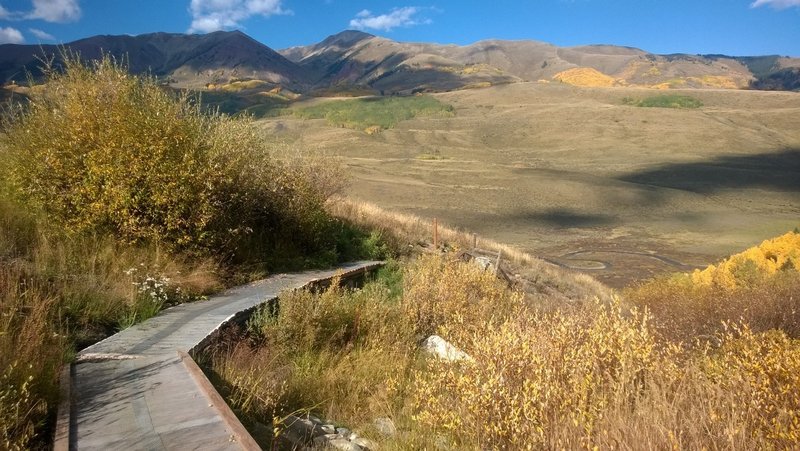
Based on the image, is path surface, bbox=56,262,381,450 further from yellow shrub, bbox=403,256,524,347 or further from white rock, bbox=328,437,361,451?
yellow shrub, bbox=403,256,524,347

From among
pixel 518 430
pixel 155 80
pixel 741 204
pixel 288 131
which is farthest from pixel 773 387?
pixel 288 131

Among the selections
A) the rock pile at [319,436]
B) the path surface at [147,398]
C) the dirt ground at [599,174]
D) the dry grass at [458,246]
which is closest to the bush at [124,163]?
the path surface at [147,398]

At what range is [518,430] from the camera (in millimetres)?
3771

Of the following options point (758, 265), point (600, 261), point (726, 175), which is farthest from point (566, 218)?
point (726, 175)

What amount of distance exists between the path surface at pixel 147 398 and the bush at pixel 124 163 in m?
2.99

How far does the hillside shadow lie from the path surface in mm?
67649

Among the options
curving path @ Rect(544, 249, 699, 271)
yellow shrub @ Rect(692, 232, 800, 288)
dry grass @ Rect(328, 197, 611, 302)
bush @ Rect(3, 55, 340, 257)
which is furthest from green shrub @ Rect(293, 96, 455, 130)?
bush @ Rect(3, 55, 340, 257)

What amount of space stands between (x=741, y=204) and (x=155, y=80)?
6027 cm

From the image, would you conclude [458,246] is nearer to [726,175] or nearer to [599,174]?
[599,174]

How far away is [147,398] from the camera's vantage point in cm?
453

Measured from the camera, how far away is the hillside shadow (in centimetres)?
6738

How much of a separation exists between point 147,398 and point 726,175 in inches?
3154

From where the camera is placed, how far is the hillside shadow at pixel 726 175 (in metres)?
67.4

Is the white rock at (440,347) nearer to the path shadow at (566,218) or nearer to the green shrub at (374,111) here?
the path shadow at (566,218)
